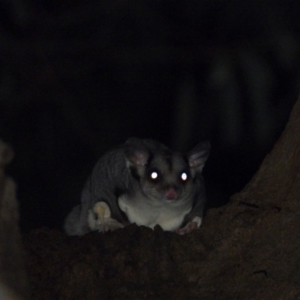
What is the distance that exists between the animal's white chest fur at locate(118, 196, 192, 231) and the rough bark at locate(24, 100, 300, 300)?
37.7 inches

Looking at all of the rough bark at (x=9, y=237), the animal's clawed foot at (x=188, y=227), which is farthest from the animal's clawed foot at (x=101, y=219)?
the rough bark at (x=9, y=237)

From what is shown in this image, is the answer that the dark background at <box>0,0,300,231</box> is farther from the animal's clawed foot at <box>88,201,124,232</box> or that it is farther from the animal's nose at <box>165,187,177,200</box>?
the animal's clawed foot at <box>88,201,124,232</box>

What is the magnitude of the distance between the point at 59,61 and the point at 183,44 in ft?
3.40

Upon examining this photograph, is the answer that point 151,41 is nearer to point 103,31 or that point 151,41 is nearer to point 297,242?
point 103,31

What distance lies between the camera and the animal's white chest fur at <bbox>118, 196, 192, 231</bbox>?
5.70 metres

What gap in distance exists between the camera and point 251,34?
5.64 m

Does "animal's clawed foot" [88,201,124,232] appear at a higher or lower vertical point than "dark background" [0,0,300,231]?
lower

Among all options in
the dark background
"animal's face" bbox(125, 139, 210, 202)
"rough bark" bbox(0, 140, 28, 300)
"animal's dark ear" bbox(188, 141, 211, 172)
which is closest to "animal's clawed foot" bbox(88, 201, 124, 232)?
"animal's face" bbox(125, 139, 210, 202)

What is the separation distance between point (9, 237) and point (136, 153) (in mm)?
2248

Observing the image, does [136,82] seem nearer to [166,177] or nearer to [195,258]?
[166,177]

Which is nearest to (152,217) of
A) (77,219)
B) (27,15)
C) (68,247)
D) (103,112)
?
(77,219)

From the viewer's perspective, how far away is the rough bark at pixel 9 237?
3.36 meters

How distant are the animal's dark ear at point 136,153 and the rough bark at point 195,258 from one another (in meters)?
1.08

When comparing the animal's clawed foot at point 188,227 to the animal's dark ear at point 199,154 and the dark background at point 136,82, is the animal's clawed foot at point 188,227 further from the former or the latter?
the dark background at point 136,82
